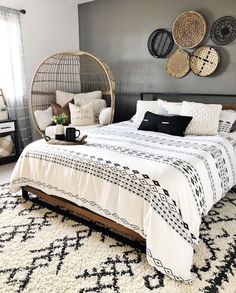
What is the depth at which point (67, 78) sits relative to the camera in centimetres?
473

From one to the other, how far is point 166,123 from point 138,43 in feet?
5.82

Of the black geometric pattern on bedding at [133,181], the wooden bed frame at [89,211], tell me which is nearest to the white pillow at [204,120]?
the wooden bed frame at [89,211]

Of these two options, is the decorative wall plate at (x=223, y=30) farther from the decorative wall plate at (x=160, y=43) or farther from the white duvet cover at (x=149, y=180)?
the white duvet cover at (x=149, y=180)

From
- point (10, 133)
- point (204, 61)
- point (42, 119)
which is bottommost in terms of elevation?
point (10, 133)

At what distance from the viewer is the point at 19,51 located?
12.9 ft

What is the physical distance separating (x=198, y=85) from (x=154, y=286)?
2.76 meters

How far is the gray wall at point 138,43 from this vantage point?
130 inches

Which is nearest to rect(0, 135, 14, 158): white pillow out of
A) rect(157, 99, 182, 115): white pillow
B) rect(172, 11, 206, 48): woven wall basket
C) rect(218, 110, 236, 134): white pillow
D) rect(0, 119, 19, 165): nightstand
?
rect(0, 119, 19, 165): nightstand

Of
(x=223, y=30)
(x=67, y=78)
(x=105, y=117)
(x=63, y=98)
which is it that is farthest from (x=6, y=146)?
(x=223, y=30)

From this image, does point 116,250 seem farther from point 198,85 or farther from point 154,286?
point 198,85

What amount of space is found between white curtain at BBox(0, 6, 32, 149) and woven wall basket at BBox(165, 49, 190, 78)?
2.24 meters

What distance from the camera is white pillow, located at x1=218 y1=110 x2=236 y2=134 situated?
9.56 ft

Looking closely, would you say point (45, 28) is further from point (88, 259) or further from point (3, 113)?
point (88, 259)

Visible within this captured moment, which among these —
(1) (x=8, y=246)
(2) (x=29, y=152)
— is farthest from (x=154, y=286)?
(2) (x=29, y=152)
